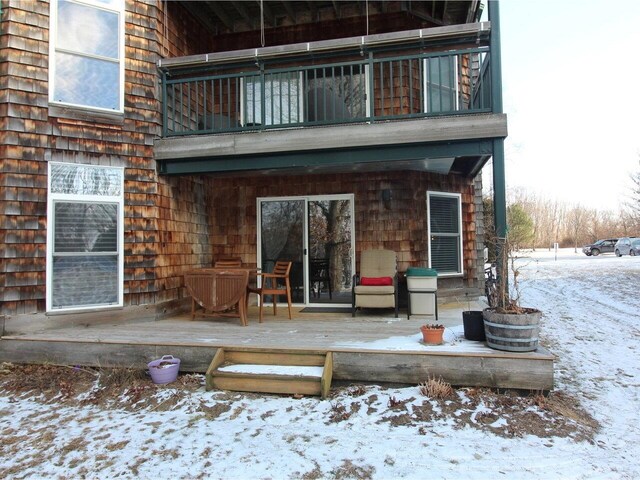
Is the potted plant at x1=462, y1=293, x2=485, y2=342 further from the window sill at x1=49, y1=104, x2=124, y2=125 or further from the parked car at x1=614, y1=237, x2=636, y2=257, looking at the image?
the parked car at x1=614, y1=237, x2=636, y2=257

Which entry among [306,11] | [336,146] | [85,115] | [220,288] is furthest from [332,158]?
[306,11]

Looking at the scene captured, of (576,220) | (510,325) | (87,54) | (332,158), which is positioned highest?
(576,220)

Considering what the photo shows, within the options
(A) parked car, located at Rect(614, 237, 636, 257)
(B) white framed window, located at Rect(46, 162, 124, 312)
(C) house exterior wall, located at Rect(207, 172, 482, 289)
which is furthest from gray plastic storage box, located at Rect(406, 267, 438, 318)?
(A) parked car, located at Rect(614, 237, 636, 257)

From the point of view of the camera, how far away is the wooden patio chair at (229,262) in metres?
6.29

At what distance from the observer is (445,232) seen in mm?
6633

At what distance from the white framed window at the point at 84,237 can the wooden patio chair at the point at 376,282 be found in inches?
123

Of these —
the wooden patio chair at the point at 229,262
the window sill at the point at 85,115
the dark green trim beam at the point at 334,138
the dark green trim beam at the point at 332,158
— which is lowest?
the wooden patio chair at the point at 229,262

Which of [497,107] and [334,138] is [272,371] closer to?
[334,138]

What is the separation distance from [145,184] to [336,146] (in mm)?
2590

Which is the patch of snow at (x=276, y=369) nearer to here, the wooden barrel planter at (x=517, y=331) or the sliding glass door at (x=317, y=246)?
the wooden barrel planter at (x=517, y=331)

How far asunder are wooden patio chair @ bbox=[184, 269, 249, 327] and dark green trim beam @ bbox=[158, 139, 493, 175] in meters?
1.43

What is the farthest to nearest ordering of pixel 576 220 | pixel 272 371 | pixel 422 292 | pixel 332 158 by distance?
pixel 576 220 < pixel 422 292 < pixel 332 158 < pixel 272 371

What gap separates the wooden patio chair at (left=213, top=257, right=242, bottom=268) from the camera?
629 cm

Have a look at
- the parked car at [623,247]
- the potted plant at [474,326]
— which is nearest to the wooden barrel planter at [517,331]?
the potted plant at [474,326]
